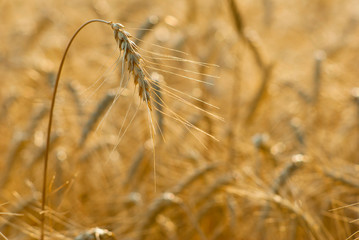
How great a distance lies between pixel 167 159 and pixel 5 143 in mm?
740

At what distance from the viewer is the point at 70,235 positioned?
1.26 metres

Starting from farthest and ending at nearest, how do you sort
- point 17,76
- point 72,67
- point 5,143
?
point 17,76, point 72,67, point 5,143

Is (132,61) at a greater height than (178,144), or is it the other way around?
(178,144)

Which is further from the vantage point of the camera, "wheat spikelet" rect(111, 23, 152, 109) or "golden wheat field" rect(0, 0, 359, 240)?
"golden wheat field" rect(0, 0, 359, 240)

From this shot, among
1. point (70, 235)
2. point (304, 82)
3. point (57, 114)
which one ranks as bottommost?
point (70, 235)

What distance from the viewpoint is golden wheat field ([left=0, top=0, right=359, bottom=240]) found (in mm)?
1161

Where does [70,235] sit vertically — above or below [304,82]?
below

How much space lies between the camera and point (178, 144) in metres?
1.79

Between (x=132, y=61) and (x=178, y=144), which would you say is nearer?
(x=132, y=61)

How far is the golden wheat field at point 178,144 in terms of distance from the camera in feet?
3.81

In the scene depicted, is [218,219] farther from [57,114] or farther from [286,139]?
[57,114]

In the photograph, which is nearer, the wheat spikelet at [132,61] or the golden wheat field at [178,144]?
the wheat spikelet at [132,61]

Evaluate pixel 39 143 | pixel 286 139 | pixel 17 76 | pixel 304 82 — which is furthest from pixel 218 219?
pixel 17 76

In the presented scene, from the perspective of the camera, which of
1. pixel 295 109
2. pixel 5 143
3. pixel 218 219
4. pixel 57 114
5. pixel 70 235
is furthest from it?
pixel 295 109
